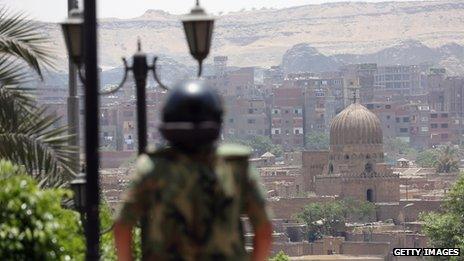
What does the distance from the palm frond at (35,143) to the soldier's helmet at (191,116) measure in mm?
6607

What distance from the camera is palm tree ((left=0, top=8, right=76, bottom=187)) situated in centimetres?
1249

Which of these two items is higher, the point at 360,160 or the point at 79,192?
the point at 79,192

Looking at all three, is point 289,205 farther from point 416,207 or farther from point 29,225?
Result: point 29,225

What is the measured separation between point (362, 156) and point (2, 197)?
85912 mm

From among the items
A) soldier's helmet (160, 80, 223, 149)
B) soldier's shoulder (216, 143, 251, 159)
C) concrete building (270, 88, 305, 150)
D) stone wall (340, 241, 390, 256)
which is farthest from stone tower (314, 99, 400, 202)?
soldier's helmet (160, 80, 223, 149)

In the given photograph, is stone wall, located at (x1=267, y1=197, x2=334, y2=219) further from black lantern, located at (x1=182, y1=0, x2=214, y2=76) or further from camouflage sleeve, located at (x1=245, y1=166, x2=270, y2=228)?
camouflage sleeve, located at (x1=245, y1=166, x2=270, y2=228)

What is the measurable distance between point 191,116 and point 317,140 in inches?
6180

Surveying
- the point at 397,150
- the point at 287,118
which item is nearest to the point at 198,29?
the point at 397,150

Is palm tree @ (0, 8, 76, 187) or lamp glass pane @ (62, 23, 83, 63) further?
palm tree @ (0, 8, 76, 187)

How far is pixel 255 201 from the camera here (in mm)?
5961

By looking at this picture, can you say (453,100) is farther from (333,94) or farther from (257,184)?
(257,184)

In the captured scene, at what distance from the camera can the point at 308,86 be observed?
623 ft

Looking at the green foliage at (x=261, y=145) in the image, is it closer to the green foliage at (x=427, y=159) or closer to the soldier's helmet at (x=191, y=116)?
the green foliage at (x=427, y=159)

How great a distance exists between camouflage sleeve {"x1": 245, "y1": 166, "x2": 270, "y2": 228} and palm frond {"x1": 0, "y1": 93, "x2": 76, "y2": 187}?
6552mm
